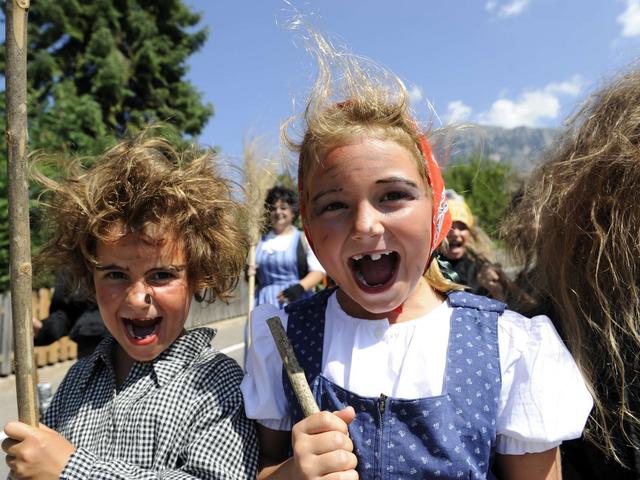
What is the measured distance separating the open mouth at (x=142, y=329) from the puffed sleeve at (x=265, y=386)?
0.33 m

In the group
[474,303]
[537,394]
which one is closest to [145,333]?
[474,303]

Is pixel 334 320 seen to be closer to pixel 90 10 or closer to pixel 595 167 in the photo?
pixel 595 167

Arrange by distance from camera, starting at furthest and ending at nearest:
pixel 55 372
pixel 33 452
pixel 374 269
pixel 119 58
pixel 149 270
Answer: pixel 119 58, pixel 55 372, pixel 149 270, pixel 374 269, pixel 33 452

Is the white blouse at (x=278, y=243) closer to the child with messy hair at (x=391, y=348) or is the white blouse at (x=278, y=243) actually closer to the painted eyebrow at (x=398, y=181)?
the child with messy hair at (x=391, y=348)

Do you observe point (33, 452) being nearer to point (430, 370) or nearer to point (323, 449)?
point (323, 449)

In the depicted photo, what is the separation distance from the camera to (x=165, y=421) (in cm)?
153

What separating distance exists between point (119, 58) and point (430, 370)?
1983cm

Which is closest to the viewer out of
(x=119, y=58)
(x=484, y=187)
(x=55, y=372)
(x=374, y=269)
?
→ (x=374, y=269)

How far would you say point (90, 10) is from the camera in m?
18.9

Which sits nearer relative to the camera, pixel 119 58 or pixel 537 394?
pixel 537 394

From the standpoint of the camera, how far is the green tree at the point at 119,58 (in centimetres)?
1838

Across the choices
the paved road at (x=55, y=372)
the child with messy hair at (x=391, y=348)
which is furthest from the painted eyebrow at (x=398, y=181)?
the paved road at (x=55, y=372)

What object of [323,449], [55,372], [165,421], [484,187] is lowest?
[323,449]

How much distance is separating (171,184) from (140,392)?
623 millimetres
